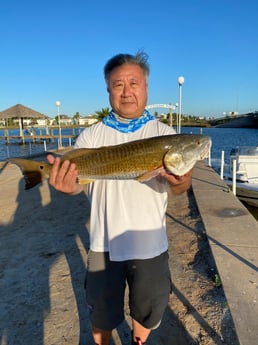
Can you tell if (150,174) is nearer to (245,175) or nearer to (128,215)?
(128,215)

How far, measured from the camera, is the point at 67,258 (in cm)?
499

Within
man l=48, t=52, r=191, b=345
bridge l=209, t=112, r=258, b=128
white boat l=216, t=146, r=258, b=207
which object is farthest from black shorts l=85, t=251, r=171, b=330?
bridge l=209, t=112, r=258, b=128

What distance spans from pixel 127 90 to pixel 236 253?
3.20 metres

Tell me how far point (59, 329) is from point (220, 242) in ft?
9.20

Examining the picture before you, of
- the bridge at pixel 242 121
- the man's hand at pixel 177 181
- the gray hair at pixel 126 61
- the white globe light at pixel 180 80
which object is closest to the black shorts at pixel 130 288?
the man's hand at pixel 177 181

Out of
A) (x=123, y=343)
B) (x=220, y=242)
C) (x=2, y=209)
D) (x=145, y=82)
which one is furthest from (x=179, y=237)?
(x=2, y=209)

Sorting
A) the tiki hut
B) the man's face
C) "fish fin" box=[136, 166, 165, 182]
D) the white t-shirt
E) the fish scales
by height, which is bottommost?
the white t-shirt

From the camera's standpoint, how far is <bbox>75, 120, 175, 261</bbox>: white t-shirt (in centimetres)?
234

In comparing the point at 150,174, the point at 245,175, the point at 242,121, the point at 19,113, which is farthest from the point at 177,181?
the point at 242,121

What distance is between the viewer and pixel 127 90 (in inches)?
96.0

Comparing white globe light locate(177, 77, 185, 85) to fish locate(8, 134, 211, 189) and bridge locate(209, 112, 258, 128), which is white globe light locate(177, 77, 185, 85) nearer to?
fish locate(8, 134, 211, 189)

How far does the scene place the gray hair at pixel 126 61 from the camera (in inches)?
97.3

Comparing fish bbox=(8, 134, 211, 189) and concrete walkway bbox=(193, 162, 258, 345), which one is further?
concrete walkway bbox=(193, 162, 258, 345)

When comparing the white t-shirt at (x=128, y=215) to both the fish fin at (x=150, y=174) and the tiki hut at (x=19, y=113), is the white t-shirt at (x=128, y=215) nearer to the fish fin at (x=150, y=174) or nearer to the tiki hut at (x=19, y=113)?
the fish fin at (x=150, y=174)
